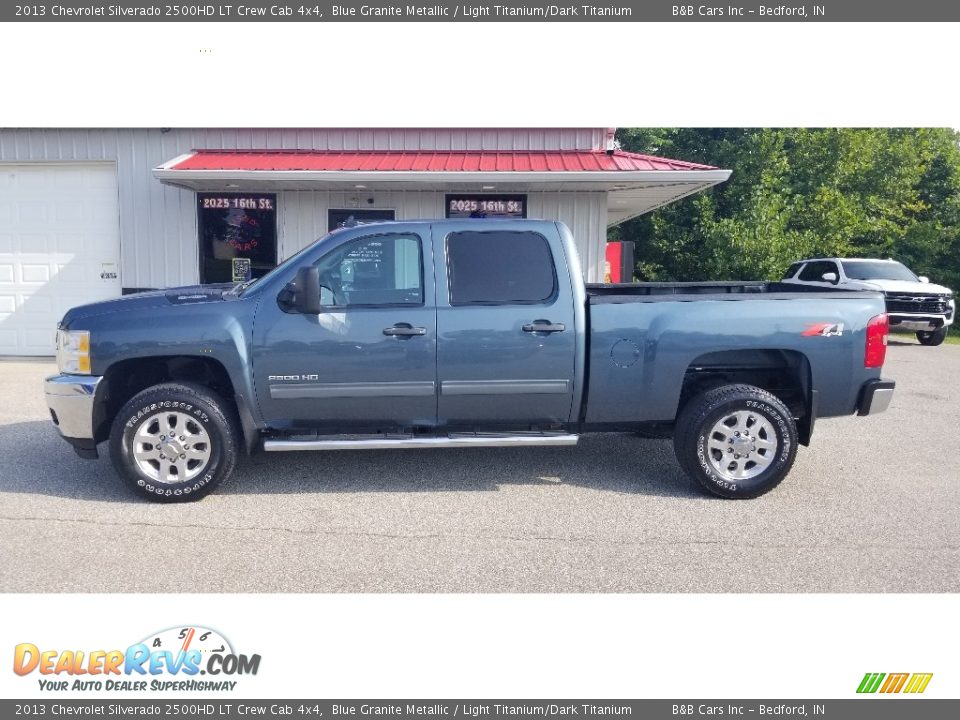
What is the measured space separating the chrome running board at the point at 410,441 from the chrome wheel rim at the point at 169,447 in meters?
0.46

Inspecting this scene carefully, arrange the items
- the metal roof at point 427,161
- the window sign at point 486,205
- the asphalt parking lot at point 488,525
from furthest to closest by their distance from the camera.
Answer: the window sign at point 486,205
the metal roof at point 427,161
the asphalt parking lot at point 488,525

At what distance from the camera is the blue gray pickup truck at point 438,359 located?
5133 mm

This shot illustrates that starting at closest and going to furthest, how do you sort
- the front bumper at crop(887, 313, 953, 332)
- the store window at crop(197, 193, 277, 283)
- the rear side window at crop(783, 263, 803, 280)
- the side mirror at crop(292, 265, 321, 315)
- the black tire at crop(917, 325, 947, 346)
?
the side mirror at crop(292, 265, 321, 315)
the store window at crop(197, 193, 277, 283)
the front bumper at crop(887, 313, 953, 332)
the black tire at crop(917, 325, 947, 346)
the rear side window at crop(783, 263, 803, 280)

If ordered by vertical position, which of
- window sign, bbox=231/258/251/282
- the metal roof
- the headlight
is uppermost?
the metal roof

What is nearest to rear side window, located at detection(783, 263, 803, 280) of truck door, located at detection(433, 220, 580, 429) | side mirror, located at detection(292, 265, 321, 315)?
truck door, located at detection(433, 220, 580, 429)

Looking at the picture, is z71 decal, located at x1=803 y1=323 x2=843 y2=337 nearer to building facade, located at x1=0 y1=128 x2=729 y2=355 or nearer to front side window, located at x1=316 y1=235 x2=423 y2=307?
front side window, located at x1=316 y1=235 x2=423 y2=307

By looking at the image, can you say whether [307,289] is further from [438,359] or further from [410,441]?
[410,441]

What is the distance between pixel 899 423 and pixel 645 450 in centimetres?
329

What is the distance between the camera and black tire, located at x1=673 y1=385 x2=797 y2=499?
5.27 meters

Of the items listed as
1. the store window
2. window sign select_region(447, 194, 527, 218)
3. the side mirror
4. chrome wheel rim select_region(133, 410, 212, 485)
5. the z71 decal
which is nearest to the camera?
the side mirror

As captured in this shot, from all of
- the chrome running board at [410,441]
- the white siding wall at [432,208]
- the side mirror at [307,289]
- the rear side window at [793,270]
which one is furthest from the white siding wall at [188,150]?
the rear side window at [793,270]

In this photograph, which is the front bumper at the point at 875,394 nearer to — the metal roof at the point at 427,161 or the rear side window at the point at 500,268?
the rear side window at the point at 500,268

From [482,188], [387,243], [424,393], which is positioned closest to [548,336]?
[424,393]

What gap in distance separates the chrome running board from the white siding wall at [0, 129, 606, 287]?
21.5 feet
